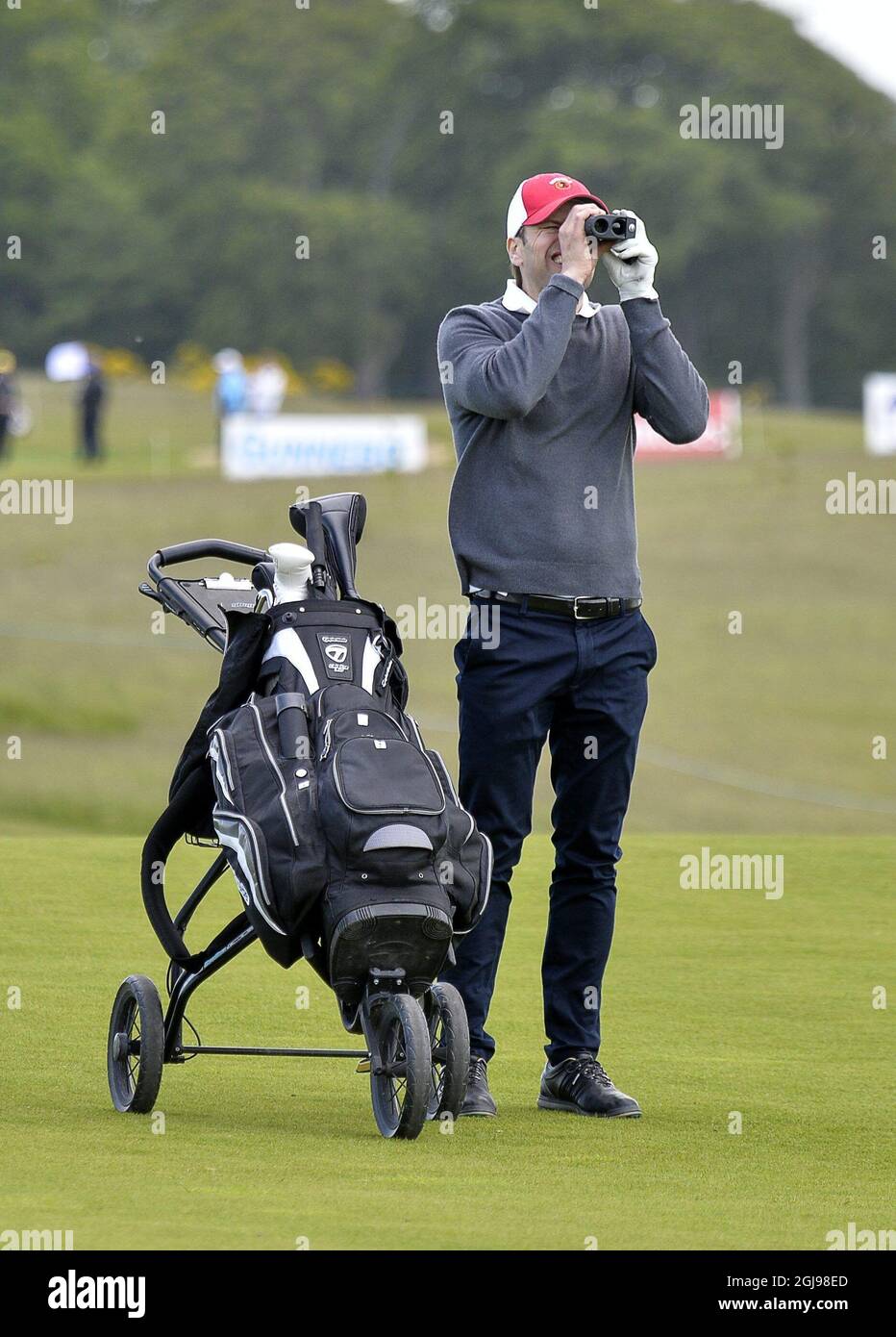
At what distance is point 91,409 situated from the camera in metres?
39.1

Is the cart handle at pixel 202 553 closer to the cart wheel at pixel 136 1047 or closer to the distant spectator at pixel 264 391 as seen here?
the cart wheel at pixel 136 1047

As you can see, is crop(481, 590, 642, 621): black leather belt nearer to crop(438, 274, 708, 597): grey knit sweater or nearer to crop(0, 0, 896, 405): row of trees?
crop(438, 274, 708, 597): grey knit sweater

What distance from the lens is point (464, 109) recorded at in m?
71.9

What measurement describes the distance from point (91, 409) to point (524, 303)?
3492cm

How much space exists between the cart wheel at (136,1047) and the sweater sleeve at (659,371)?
1598 millimetres

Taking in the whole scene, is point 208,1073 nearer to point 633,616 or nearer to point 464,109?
point 633,616

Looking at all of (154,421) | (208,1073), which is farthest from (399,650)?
(154,421)

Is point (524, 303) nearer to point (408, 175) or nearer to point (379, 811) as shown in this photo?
point (379, 811)

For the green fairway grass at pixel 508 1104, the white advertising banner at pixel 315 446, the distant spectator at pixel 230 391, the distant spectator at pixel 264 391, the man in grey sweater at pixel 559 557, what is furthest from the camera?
the distant spectator at pixel 264 391

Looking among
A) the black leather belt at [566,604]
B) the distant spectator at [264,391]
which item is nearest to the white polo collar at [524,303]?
the black leather belt at [566,604]

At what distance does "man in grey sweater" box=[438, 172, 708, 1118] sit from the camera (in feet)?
15.9

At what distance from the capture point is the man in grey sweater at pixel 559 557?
4832 mm
